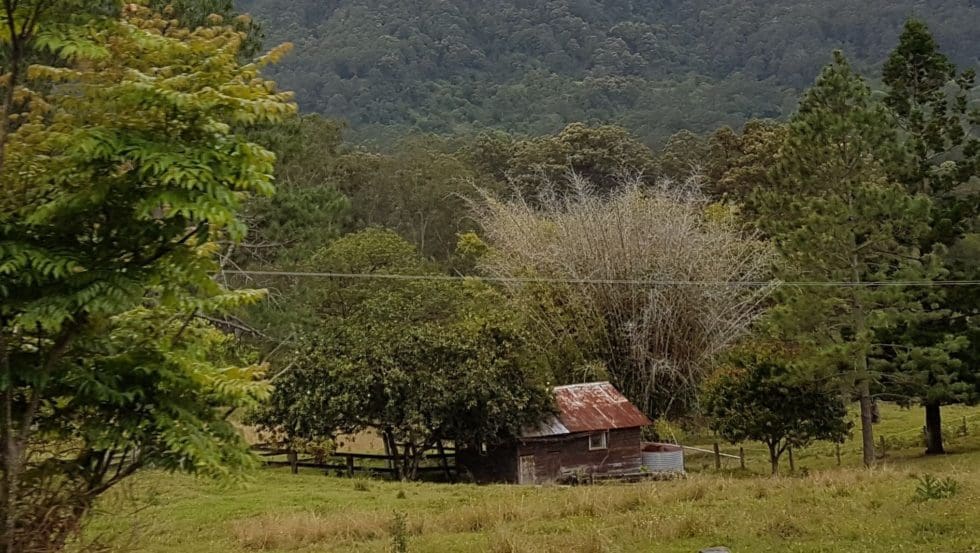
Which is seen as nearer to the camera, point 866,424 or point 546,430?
point 866,424

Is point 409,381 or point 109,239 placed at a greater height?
point 109,239

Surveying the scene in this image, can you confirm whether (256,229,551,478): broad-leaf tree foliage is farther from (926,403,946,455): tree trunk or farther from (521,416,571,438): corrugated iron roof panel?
(926,403,946,455): tree trunk

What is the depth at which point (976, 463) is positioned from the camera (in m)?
23.4

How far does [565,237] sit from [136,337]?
27.4m

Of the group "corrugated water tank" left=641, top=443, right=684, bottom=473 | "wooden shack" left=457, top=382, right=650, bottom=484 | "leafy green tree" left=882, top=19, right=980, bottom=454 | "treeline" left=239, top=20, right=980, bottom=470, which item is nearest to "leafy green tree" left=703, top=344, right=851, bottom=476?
"treeline" left=239, top=20, right=980, bottom=470

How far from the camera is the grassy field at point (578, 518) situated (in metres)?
11.3

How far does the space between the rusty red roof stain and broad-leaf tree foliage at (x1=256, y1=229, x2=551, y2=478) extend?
1088 mm

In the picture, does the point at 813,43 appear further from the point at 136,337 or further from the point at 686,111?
the point at 136,337

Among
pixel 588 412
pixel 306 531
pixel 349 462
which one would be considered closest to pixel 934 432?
pixel 588 412

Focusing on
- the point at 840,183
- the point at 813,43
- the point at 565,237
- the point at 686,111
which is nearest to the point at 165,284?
the point at 840,183

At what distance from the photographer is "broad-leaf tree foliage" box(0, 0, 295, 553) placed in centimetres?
514

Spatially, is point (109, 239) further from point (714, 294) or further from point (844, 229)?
point (714, 294)

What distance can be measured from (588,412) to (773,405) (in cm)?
533

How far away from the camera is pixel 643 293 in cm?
3238
